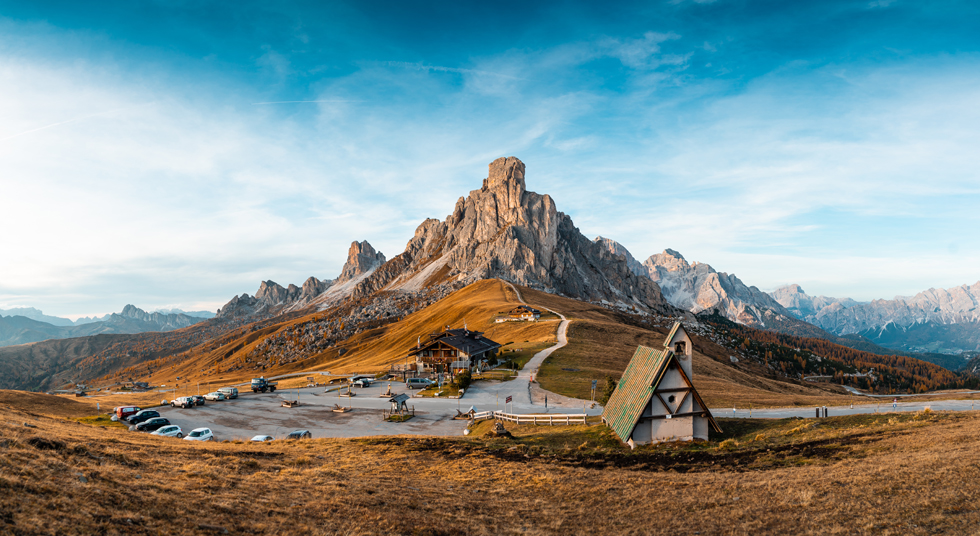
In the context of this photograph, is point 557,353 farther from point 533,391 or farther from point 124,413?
point 124,413

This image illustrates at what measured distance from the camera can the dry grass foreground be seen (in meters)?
13.5

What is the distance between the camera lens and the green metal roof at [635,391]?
30.8 metres

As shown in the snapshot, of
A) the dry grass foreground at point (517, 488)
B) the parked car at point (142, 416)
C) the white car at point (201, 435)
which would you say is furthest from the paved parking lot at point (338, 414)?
the dry grass foreground at point (517, 488)

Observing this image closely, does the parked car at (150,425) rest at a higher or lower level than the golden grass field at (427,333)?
lower

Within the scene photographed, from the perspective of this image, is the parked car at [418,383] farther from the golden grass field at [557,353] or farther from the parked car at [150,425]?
the parked car at [150,425]

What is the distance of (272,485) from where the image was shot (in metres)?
18.8

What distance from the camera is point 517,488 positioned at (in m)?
21.3

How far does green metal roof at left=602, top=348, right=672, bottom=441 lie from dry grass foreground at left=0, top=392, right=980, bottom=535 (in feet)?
7.89

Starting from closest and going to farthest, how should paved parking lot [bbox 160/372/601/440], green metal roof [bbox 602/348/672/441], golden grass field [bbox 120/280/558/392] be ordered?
green metal roof [bbox 602/348/672/441]
paved parking lot [bbox 160/372/601/440]
golden grass field [bbox 120/280/558/392]

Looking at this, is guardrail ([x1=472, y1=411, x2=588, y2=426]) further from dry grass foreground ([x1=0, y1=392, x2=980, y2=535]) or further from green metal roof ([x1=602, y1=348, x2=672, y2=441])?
dry grass foreground ([x1=0, y1=392, x2=980, y2=535])

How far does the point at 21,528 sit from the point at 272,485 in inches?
371

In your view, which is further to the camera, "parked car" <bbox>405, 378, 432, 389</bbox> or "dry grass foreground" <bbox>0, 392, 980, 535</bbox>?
"parked car" <bbox>405, 378, 432, 389</bbox>

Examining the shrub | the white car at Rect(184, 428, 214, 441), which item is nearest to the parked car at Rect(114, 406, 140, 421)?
the white car at Rect(184, 428, 214, 441)

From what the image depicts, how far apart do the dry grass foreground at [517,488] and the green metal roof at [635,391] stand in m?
2.40
